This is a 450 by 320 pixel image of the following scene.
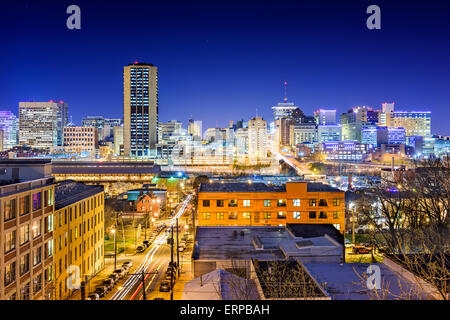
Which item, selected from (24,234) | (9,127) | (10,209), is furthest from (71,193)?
(9,127)

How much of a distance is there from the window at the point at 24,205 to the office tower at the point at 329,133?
439ft

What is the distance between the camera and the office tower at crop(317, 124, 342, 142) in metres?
135

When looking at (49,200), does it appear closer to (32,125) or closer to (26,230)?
(26,230)

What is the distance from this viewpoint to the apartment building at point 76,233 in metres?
11.9

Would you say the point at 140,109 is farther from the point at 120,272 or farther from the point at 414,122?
the point at 414,122

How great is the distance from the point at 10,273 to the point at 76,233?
4.92m

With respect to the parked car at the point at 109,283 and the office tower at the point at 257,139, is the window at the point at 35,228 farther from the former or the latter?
the office tower at the point at 257,139

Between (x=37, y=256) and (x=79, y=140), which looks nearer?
(x=37, y=256)

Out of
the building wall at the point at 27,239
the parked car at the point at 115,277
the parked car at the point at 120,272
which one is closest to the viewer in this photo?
the building wall at the point at 27,239

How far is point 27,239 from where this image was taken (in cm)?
973

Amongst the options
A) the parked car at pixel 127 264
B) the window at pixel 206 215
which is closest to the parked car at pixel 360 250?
the window at pixel 206 215

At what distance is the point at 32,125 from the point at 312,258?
107403 millimetres

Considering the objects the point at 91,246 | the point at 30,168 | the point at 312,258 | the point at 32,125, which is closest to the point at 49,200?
the point at 30,168
